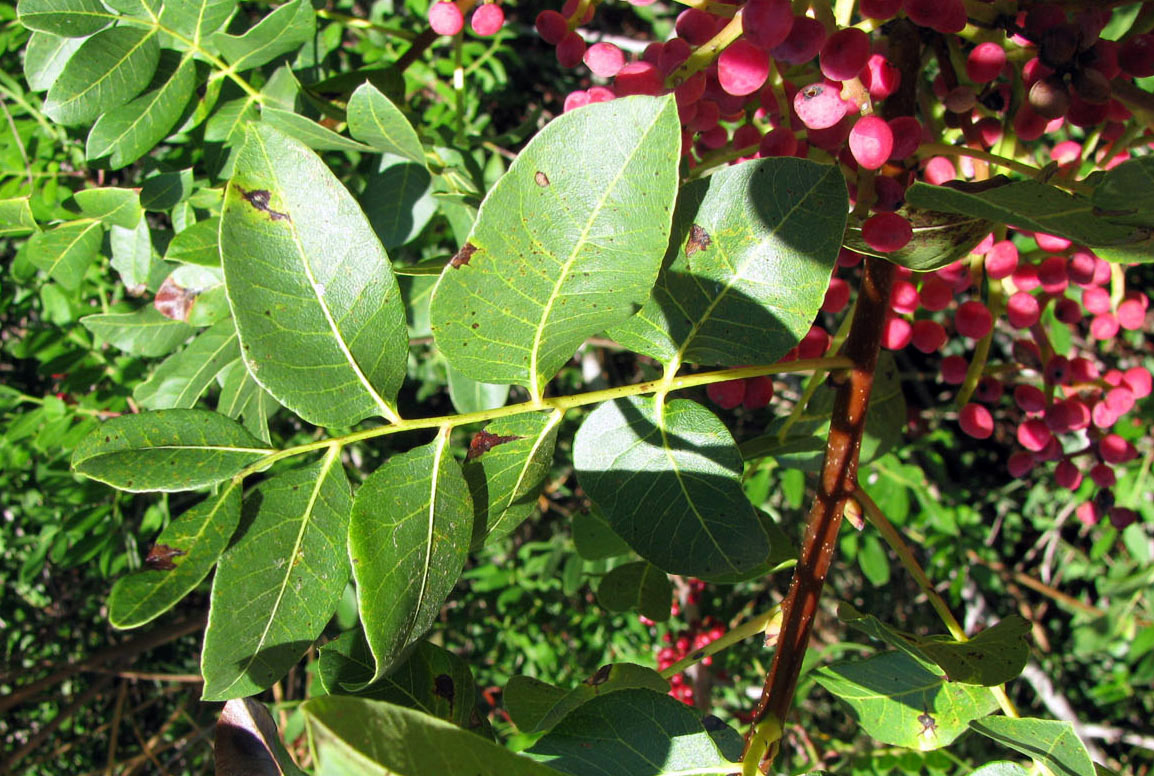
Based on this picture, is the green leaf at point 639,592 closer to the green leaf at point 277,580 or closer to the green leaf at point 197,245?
the green leaf at point 277,580

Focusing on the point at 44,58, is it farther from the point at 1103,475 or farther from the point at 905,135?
the point at 1103,475

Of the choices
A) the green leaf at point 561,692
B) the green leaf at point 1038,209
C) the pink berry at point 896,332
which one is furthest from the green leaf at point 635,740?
the pink berry at point 896,332

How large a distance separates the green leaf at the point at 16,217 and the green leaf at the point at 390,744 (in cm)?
84

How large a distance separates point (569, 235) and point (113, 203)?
680 millimetres

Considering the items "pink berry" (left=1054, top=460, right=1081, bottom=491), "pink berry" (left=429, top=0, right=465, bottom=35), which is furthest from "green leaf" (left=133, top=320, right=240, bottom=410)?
"pink berry" (left=1054, top=460, right=1081, bottom=491)

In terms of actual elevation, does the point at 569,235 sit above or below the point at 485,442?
above

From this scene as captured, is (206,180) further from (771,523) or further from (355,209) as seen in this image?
(771,523)

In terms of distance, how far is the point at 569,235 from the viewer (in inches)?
20.1

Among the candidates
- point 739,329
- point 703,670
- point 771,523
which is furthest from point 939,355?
point 739,329

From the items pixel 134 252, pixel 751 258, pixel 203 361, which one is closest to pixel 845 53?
pixel 751 258

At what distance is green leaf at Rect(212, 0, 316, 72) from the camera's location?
2.77ft

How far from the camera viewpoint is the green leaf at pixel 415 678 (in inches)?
25.5

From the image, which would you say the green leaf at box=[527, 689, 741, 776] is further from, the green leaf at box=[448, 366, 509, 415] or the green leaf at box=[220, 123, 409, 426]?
the green leaf at box=[448, 366, 509, 415]

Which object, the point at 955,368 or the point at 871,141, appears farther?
the point at 955,368
